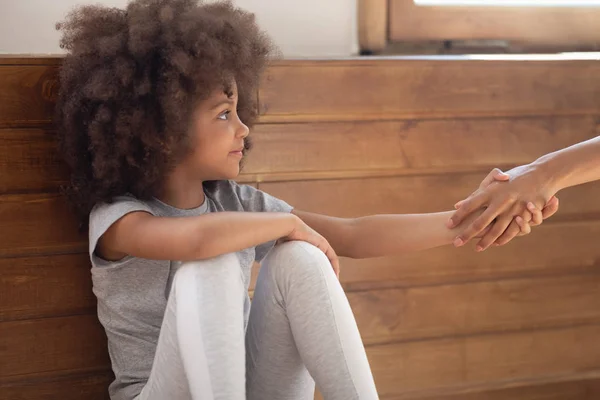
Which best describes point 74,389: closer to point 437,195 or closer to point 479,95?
point 437,195

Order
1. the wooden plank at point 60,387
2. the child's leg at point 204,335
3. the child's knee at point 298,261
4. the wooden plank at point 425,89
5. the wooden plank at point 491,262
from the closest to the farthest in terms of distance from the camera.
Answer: the child's leg at point 204,335 → the child's knee at point 298,261 → the wooden plank at point 60,387 → the wooden plank at point 425,89 → the wooden plank at point 491,262

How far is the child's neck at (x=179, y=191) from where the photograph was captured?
4.11 ft

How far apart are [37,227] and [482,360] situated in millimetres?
933

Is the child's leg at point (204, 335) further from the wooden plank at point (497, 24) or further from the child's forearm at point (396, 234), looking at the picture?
the wooden plank at point (497, 24)

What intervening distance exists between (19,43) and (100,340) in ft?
1.89

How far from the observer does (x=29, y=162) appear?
1.28 meters

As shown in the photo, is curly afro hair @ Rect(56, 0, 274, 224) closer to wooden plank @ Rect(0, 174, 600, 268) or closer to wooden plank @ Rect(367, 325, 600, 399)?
wooden plank @ Rect(0, 174, 600, 268)

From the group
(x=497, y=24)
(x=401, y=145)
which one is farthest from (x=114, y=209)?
(x=497, y=24)

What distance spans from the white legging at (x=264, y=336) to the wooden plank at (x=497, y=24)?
75cm

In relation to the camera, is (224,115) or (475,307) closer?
(224,115)

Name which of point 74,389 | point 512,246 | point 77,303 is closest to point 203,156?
point 77,303

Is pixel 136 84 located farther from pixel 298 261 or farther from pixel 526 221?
pixel 526 221

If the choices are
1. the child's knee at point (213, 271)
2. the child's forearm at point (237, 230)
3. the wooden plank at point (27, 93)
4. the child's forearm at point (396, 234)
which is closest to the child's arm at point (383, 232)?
the child's forearm at point (396, 234)

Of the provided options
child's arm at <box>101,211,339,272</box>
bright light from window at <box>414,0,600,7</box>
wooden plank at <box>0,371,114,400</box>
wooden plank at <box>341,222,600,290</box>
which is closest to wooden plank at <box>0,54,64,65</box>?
child's arm at <box>101,211,339,272</box>
